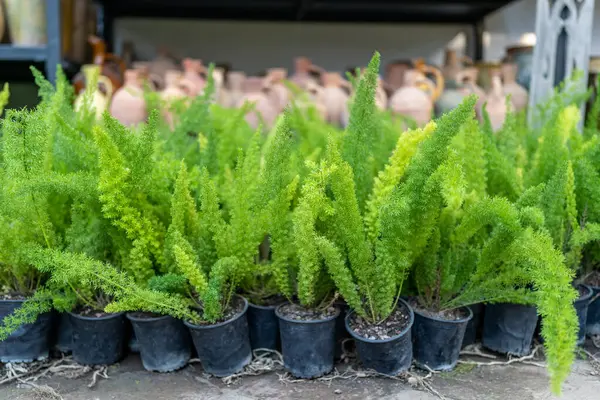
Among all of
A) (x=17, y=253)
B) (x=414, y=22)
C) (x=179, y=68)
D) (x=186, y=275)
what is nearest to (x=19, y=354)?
(x=17, y=253)

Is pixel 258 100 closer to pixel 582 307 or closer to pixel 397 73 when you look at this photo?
pixel 397 73

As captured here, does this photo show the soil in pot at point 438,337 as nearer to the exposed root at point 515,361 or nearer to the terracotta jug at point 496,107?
the exposed root at point 515,361

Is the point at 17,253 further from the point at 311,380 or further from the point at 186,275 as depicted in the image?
the point at 311,380

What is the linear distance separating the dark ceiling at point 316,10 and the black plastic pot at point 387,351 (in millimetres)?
2083

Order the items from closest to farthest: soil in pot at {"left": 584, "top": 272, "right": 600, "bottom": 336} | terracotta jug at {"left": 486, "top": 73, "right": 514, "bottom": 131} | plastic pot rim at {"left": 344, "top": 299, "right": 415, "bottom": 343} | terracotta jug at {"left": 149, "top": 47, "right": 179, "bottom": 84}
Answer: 1. plastic pot rim at {"left": 344, "top": 299, "right": 415, "bottom": 343}
2. soil in pot at {"left": 584, "top": 272, "right": 600, "bottom": 336}
3. terracotta jug at {"left": 486, "top": 73, "right": 514, "bottom": 131}
4. terracotta jug at {"left": 149, "top": 47, "right": 179, "bottom": 84}

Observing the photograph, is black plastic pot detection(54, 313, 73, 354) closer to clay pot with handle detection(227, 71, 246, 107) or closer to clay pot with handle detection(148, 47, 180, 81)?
clay pot with handle detection(227, 71, 246, 107)

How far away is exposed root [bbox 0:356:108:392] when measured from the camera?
95cm

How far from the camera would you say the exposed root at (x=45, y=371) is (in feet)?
3.11

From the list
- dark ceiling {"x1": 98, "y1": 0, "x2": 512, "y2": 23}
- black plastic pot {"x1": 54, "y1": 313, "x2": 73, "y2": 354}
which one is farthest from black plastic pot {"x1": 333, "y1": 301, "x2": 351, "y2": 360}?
dark ceiling {"x1": 98, "y1": 0, "x2": 512, "y2": 23}

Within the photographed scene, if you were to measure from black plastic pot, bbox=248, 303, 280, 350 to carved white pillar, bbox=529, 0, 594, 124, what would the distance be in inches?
43.8

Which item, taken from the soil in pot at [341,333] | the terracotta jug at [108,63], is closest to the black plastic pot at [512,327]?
the soil in pot at [341,333]

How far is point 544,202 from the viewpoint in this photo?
37.9 inches

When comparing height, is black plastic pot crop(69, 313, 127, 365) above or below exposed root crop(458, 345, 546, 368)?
above

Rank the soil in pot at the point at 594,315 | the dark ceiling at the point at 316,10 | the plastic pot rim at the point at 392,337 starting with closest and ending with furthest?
the plastic pot rim at the point at 392,337 < the soil in pot at the point at 594,315 < the dark ceiling at the point at 316,10
